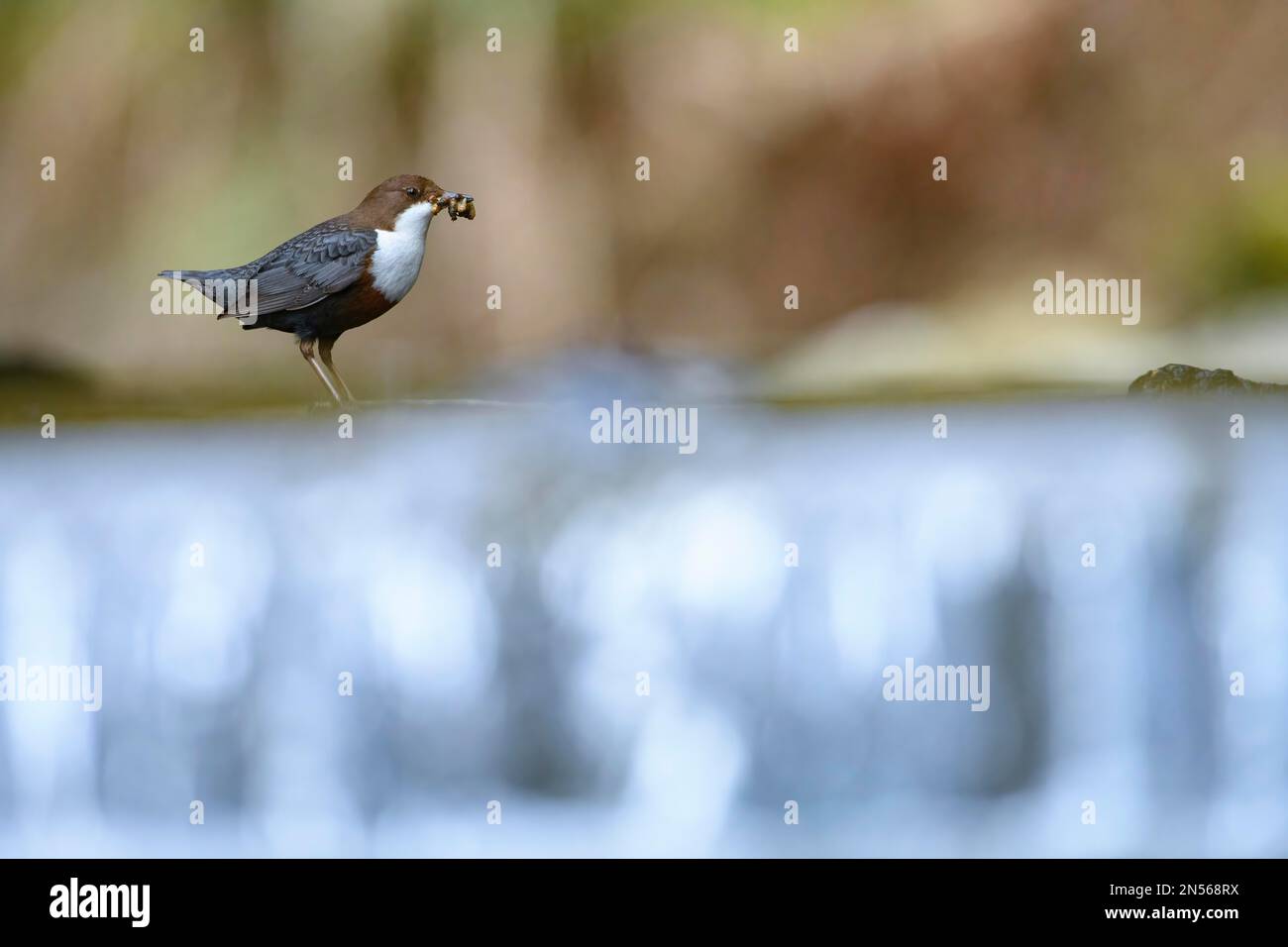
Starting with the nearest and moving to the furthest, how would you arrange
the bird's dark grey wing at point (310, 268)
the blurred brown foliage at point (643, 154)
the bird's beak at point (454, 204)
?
the bird's dark grey wing at point (310, 268) → the bird's beak at point (454, 204) → the blurred brown foliage at point (643, 154)

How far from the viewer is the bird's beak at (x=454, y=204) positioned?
378cm

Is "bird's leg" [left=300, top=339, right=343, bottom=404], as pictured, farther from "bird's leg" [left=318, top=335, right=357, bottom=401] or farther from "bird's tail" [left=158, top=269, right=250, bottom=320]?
"bird's tail" [left=158, top=269, right=250, bottom=320]

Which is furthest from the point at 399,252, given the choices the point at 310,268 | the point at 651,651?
the point at 651,651

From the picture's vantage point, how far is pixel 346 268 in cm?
366

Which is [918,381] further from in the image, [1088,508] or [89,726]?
[89,726]

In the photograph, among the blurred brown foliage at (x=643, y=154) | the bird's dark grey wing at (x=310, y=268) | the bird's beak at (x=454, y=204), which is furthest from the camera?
the blurred brown foliage at (x=643, y=154)

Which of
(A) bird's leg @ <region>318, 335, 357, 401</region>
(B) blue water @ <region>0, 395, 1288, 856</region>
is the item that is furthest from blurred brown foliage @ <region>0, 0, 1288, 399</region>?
(B) blue water @ <region>0, 395, 1288, 856</region>

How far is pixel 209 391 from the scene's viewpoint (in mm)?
4629

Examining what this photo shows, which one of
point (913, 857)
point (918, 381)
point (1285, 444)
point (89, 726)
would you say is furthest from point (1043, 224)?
point (89, 726)

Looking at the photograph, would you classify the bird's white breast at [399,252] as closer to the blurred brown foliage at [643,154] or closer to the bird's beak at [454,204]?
the bird's beak at [454,204]

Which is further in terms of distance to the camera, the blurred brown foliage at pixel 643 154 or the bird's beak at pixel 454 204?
the blurred brown foliage at pixel 643 154

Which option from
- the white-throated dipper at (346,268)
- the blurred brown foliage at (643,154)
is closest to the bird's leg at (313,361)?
the white-throated dipper at (346,268)

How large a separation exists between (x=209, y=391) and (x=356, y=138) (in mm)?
1044

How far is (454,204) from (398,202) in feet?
0.53
